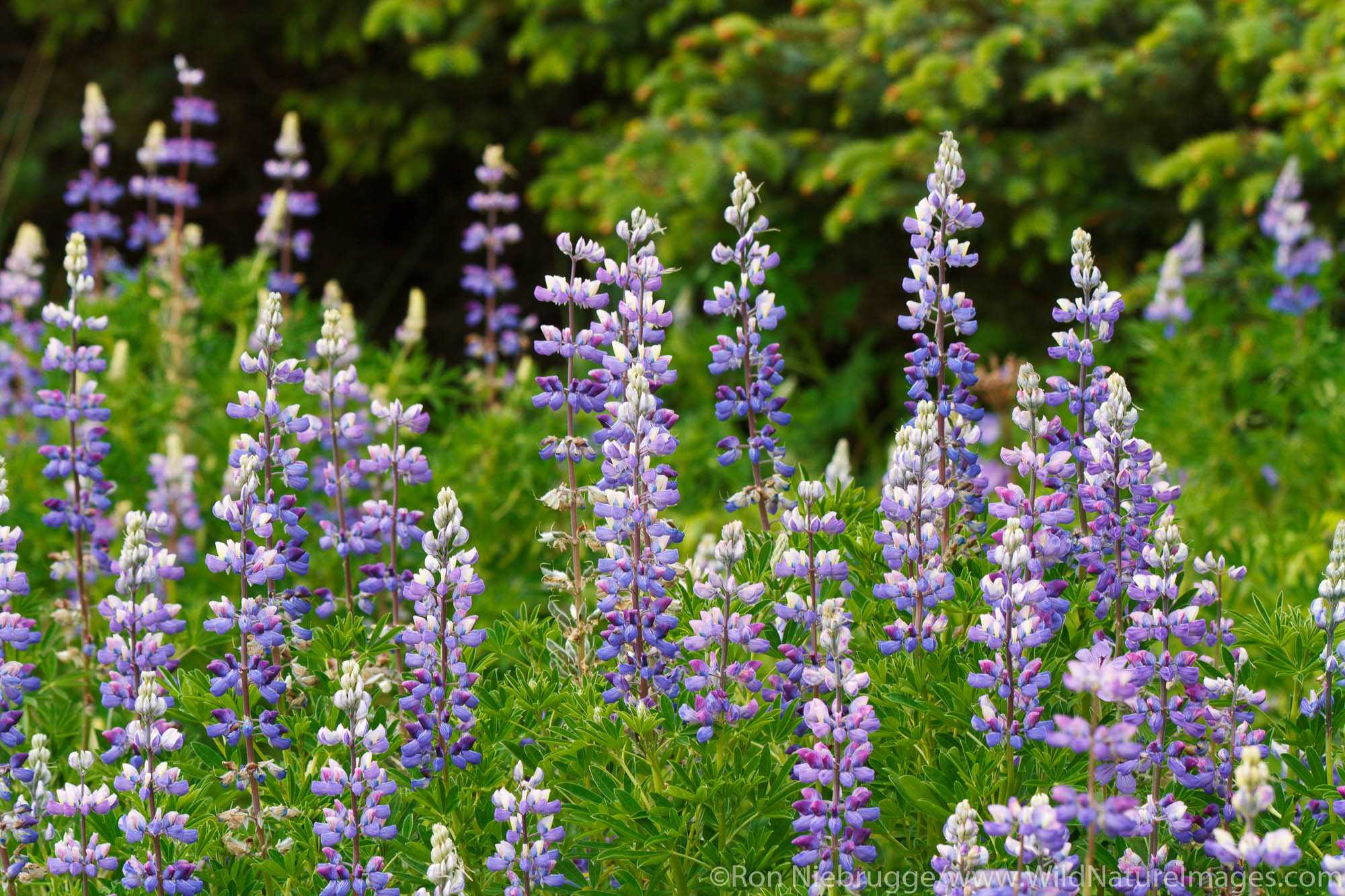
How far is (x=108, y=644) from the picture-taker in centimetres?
236

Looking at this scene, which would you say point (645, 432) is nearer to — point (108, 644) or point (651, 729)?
point (651, 729)

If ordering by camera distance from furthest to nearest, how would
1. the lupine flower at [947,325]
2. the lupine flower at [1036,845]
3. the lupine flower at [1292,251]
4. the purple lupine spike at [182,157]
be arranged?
the lupine flower at [1292,251] → the purple lupine spike at [182,157] → the lupine flower at [947,325] → the lupine flower at [1036,845]

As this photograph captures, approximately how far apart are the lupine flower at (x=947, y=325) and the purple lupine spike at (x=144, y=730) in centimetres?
128

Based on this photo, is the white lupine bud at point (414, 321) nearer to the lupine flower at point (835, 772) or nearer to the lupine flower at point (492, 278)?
the lupine flower at point (492, 278)

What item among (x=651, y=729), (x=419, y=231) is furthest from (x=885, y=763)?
(x=419, y=231)

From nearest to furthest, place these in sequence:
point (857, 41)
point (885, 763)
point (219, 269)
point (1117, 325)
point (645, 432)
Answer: point (645, 432) < point (885, 763) < point (219, 269) < point (857, 41) < point (1117, 325)

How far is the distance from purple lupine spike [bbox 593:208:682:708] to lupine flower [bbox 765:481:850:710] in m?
0.18

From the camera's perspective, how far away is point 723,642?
2.03m

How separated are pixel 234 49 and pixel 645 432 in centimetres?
806

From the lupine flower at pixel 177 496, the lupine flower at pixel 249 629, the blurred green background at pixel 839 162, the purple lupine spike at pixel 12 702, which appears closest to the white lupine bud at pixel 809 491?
the lupine flower at pixel 249 629

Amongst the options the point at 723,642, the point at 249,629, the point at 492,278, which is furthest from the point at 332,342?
the point at 492,278

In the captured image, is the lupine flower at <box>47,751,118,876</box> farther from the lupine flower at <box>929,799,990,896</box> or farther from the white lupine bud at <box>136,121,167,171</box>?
the white lupine bud at <box>136,121,167,171</box>

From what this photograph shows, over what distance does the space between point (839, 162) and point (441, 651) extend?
171 inches

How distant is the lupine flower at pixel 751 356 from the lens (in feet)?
7.89
